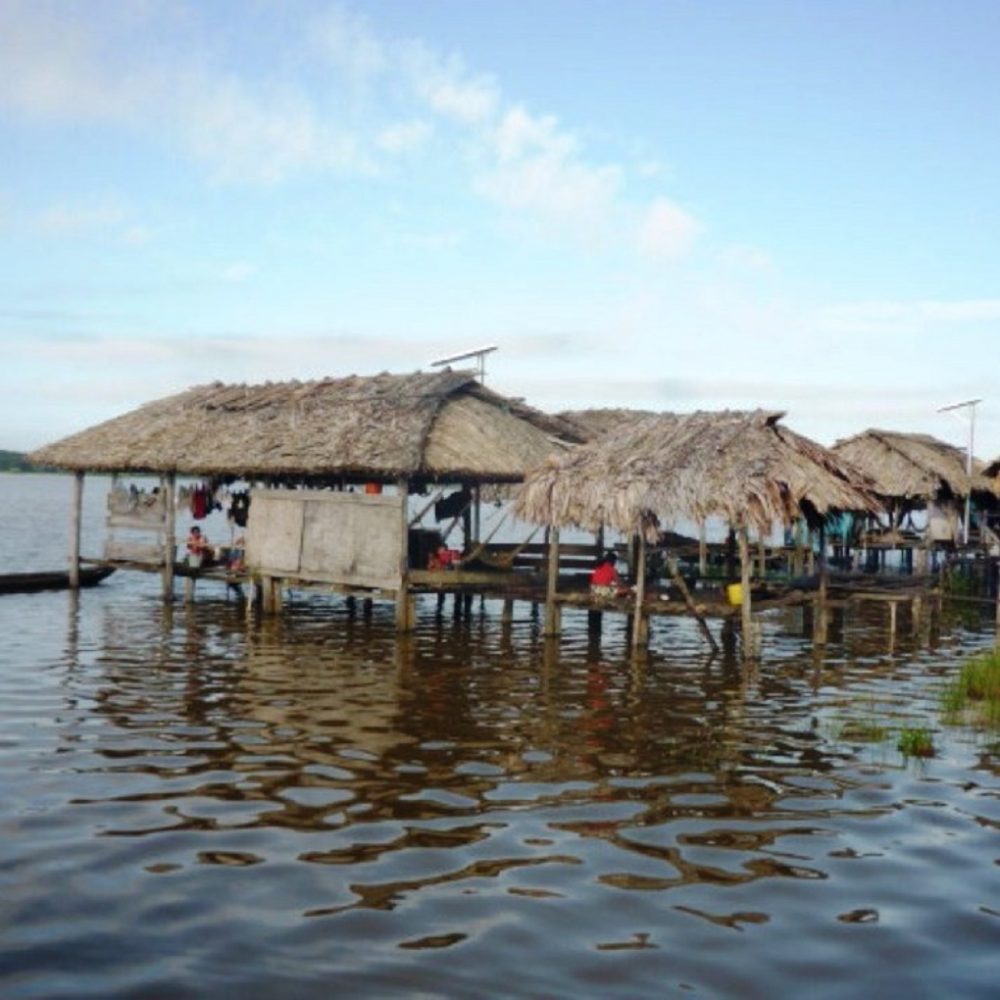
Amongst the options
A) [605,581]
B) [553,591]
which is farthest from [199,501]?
[605,581]

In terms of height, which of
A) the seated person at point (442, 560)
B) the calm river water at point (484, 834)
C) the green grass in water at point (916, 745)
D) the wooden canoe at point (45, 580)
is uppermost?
the seated person at point (442, 560)

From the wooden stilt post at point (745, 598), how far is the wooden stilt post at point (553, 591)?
2.90 m

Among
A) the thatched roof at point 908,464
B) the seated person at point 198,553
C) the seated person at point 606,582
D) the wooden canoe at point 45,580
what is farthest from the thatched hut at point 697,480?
the wooden canoe at point 45,580

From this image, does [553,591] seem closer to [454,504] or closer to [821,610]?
[821,610]

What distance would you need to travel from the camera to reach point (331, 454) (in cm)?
2023

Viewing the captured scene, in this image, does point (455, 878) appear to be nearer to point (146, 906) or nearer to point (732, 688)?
point (146, 906)

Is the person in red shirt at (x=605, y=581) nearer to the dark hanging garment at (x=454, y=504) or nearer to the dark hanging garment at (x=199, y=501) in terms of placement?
the dark hanging garment at (x=454, y=504)

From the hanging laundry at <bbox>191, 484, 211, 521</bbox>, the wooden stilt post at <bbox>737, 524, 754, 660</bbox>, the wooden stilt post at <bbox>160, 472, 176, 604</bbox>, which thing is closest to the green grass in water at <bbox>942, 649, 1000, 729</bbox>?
the wooden stilt post at <bbox>737, 524, 754, 660</bbox>

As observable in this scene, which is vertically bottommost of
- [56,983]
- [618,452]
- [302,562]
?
[56,983]

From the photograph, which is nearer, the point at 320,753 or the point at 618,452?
the point at 320,753

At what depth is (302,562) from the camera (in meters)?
20.9

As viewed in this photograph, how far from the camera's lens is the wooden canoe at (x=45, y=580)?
80.2 feet

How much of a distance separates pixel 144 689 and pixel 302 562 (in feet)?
24.0

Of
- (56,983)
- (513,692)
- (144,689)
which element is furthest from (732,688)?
(56,983)
